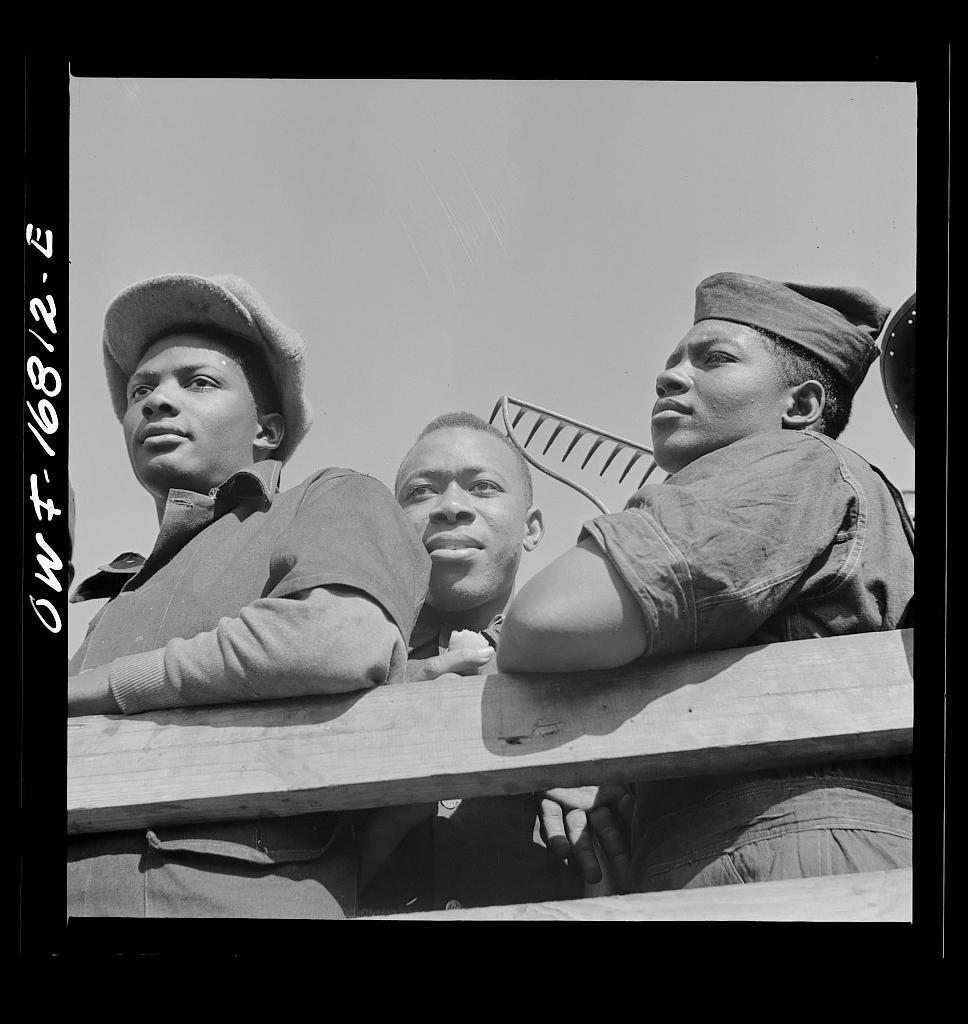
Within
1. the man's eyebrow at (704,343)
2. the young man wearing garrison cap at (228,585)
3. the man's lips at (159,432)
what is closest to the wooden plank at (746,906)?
the young man wearing garrison cap at (228,585)

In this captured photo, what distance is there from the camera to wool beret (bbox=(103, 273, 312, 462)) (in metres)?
4.75

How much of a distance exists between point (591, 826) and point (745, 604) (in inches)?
33.4

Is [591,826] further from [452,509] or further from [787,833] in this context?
[452,509]

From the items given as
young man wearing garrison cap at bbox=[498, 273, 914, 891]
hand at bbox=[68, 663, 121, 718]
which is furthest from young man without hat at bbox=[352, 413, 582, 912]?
hand at bbox=[68, 663, 121, 718]

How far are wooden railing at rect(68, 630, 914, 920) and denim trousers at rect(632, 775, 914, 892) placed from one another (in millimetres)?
78

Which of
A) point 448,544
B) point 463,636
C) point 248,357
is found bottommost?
point 463,636

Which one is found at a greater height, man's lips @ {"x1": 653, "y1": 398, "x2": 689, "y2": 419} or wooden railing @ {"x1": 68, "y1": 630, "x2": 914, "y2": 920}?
man's lips @ {"x1": 653, "y1": 398, "x2": 689, "y2": 419}

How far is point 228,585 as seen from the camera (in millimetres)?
4184

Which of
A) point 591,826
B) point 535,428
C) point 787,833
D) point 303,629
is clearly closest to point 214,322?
point 535,428

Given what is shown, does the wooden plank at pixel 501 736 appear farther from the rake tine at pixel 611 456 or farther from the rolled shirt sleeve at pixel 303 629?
the rake tine at pixel 611 456

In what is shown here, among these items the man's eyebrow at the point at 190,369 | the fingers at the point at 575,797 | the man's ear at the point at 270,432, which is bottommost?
the fingers at the point at 575,797

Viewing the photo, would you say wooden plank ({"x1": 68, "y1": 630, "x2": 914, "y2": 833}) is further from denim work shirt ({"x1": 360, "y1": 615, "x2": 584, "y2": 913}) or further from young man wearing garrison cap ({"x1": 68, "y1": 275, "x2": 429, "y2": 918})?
denim work shirt ({"x1": 360, "y1": 615, "x2": 584, "y2": 913})

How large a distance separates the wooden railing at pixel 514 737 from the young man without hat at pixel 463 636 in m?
0.35

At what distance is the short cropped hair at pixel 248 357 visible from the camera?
4812 mm
